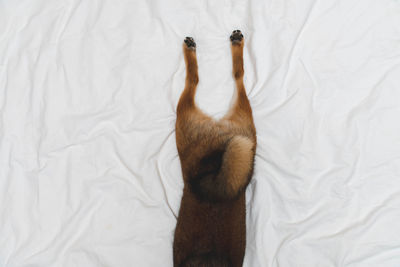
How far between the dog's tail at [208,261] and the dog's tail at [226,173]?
262 mm

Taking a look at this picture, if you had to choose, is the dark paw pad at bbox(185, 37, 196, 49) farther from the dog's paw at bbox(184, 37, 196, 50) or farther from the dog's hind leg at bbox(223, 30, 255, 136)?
the dog's hind leg at bbox(223, 30, 255, 136)

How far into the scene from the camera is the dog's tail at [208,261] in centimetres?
124

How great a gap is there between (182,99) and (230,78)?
12.9 inches

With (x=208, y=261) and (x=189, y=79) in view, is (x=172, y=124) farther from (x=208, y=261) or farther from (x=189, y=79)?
(x=208, y=261)

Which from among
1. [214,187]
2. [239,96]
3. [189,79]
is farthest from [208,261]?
[189,79]

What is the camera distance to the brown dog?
4.18ft

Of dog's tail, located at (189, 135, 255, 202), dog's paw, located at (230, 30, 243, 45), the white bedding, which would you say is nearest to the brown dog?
dog's tail, located at (189, 135, 255, 202)

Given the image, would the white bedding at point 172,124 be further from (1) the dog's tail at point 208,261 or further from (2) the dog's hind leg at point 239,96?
(1) the dog's tail at point 208,261

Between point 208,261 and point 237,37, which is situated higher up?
point 237,37

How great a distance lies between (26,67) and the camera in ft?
5.44

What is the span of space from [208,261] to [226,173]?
41 cm

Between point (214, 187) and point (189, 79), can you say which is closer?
point (214, 187)

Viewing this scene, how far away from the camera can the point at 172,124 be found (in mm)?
1606

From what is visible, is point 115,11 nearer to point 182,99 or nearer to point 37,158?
point 182,99
